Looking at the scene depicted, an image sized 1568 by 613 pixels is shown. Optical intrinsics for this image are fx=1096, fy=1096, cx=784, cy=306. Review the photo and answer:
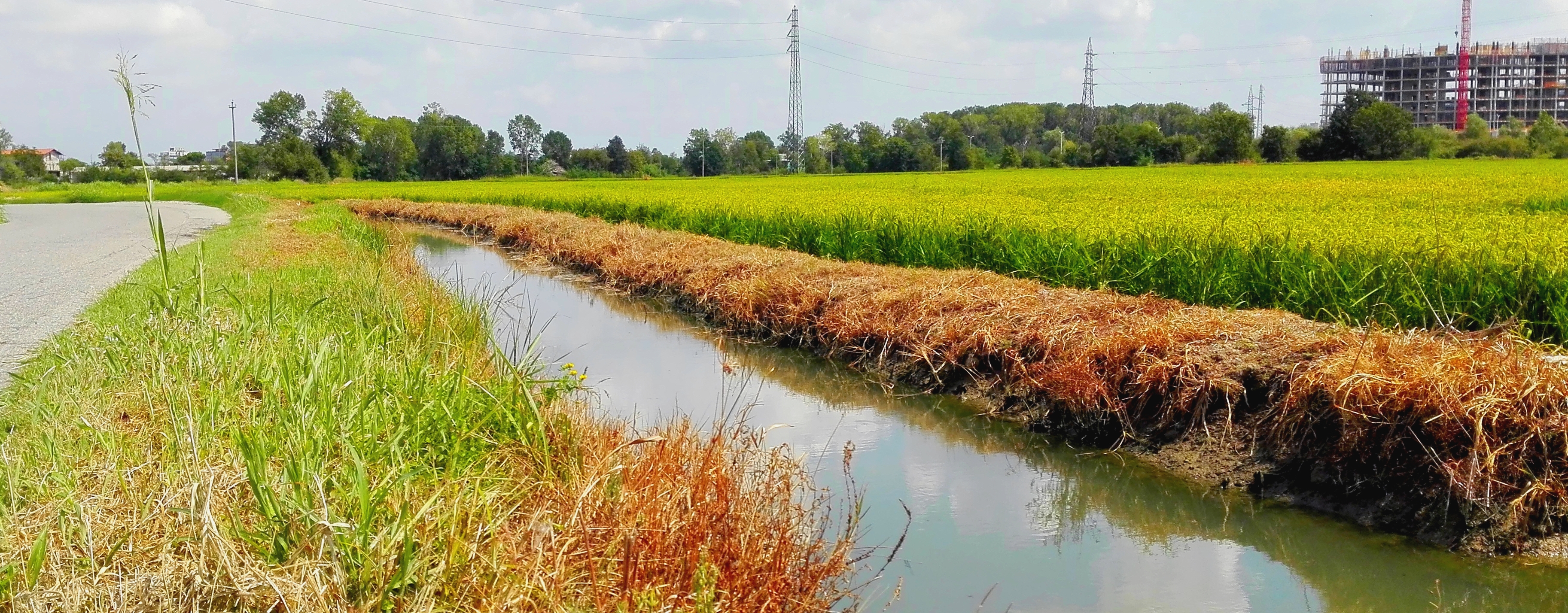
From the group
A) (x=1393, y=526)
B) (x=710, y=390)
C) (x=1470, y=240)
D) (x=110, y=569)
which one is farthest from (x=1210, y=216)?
(x=110, y=569)

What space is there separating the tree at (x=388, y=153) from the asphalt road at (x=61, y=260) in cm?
7065

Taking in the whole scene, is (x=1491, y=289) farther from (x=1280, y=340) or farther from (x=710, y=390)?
(x=710, y=390)

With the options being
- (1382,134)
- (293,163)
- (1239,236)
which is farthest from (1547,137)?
(293,163)

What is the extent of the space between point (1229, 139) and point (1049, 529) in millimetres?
71427

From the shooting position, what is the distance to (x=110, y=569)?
2.96 meters

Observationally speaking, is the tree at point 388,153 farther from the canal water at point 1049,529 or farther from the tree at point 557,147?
the canal water at point 1049,529

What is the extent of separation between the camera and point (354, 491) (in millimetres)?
3150

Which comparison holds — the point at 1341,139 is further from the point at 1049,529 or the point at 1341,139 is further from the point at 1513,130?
the point at 1049,529

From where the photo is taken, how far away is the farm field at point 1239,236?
6.70 meters

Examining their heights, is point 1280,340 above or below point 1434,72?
below

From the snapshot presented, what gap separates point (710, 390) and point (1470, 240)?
576 cm

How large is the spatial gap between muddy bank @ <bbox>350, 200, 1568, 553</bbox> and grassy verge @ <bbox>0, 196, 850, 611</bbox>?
234 cm

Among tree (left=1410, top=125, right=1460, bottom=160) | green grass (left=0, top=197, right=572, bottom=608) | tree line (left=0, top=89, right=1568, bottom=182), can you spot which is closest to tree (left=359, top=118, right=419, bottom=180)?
tree line (left=0, top=89, right=1568, bottom=182)

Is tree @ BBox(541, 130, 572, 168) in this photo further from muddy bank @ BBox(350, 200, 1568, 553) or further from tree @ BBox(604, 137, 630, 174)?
muddy bank @ BBox(350, 200, 1568, 553)
